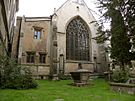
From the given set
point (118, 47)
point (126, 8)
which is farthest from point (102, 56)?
point (126, 8)

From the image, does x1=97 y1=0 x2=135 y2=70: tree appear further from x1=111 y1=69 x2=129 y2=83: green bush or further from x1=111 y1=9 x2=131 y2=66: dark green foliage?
x1=111 y1=69 x2=129 y2=83: green bush

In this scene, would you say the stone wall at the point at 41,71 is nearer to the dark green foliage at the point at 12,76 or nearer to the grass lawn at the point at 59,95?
the dark green foliage at the point at 12,76

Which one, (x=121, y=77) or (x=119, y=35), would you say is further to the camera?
(x=119, y=35)

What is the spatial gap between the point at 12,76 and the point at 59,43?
15.9 metres

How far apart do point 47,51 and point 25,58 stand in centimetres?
339

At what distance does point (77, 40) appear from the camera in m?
29.7

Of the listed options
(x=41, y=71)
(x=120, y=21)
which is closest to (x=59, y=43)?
(x=41, y=71)

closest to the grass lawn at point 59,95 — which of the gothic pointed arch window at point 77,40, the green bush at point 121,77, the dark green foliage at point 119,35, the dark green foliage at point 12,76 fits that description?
the dark green foliage at point 12,76

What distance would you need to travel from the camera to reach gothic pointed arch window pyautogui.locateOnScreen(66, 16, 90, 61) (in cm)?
2878

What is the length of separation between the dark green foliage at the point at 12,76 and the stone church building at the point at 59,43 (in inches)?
448

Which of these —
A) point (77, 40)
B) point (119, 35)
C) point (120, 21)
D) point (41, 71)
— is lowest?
point (41, 71)

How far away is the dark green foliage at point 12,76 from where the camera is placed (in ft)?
39.5

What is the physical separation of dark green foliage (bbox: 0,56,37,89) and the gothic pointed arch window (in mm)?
15508

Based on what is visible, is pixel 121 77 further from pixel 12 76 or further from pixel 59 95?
pixel 12 76
